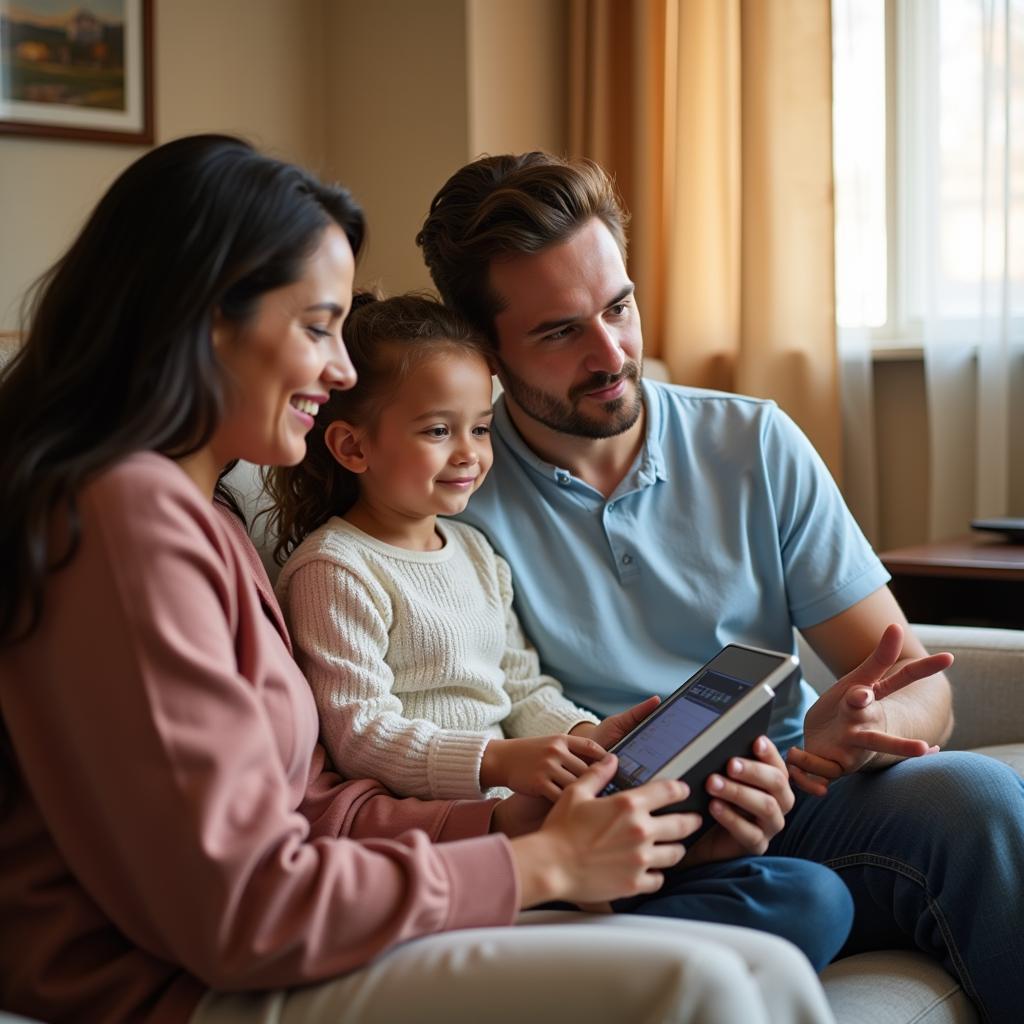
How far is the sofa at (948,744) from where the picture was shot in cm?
122

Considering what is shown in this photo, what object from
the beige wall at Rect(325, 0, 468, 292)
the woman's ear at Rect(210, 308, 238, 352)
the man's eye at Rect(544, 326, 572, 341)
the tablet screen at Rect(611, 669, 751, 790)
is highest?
the beige wall at Rect(325, 0, 468, 292)

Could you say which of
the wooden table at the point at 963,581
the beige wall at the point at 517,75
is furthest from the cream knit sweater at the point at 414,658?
the beige wall at the point at 517,75

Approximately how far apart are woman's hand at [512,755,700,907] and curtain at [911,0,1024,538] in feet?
6.01

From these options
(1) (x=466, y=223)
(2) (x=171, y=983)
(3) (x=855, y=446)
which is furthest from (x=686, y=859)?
(3) (x=855, y=446)

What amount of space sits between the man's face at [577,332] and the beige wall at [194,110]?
141 centimetres

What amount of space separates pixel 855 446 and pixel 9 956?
7.39 ft

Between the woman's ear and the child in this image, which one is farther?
the child

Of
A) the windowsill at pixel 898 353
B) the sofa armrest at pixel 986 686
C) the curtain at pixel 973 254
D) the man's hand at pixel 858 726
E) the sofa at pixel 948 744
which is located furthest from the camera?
the windowsill at pixel 898 353

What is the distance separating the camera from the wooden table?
6.95 ft

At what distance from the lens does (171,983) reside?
95 cm

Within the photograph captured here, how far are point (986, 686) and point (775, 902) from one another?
0.77 metres

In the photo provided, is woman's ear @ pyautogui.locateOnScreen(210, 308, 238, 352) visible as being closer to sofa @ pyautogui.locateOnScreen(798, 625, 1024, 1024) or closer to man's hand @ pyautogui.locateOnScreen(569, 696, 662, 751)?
man's hand @ pyautogui.locateOnScreen(569, 696, 662, 751)

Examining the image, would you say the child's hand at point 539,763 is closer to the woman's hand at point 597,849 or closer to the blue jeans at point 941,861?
the woman's hand at point 597,849

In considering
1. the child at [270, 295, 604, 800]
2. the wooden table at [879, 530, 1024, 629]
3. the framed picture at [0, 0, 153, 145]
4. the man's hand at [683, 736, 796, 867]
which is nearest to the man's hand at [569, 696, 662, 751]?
the child at [270, 295, 604, 800]
